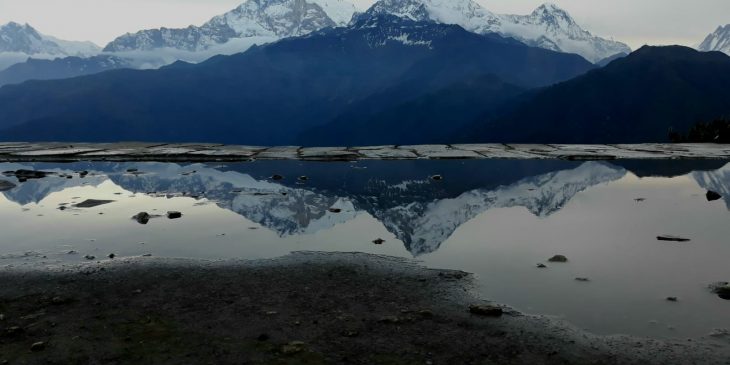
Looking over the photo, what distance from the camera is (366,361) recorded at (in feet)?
20.6

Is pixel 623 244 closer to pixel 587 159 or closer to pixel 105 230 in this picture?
pixel 105 230

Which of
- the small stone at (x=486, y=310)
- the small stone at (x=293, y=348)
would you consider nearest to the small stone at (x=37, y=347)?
the small stone at (x=293, y=348)

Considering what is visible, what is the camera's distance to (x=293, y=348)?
21.5 ft

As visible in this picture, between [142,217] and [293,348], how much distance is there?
9.24 m

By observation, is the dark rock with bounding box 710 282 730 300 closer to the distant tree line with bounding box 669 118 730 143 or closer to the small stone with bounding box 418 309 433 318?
the small stone with bounding box 418 309 433 318

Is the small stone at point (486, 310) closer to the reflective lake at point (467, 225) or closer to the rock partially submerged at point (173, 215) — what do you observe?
the reflective lake at point (467, 225)

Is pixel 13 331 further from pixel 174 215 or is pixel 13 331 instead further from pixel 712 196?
pixel 712 196

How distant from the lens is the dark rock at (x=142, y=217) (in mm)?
13992

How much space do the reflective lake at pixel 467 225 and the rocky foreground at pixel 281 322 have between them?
2.11 ft

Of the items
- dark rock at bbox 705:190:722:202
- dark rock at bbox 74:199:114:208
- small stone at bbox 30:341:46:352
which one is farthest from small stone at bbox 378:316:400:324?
dark rock at bbox 705:190:722:202

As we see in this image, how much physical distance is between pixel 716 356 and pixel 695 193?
12.8m

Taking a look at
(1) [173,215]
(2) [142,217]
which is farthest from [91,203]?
(1) [173,215]

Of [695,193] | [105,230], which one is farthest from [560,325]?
[695,193]

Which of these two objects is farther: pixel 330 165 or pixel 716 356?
pixel 330 165
